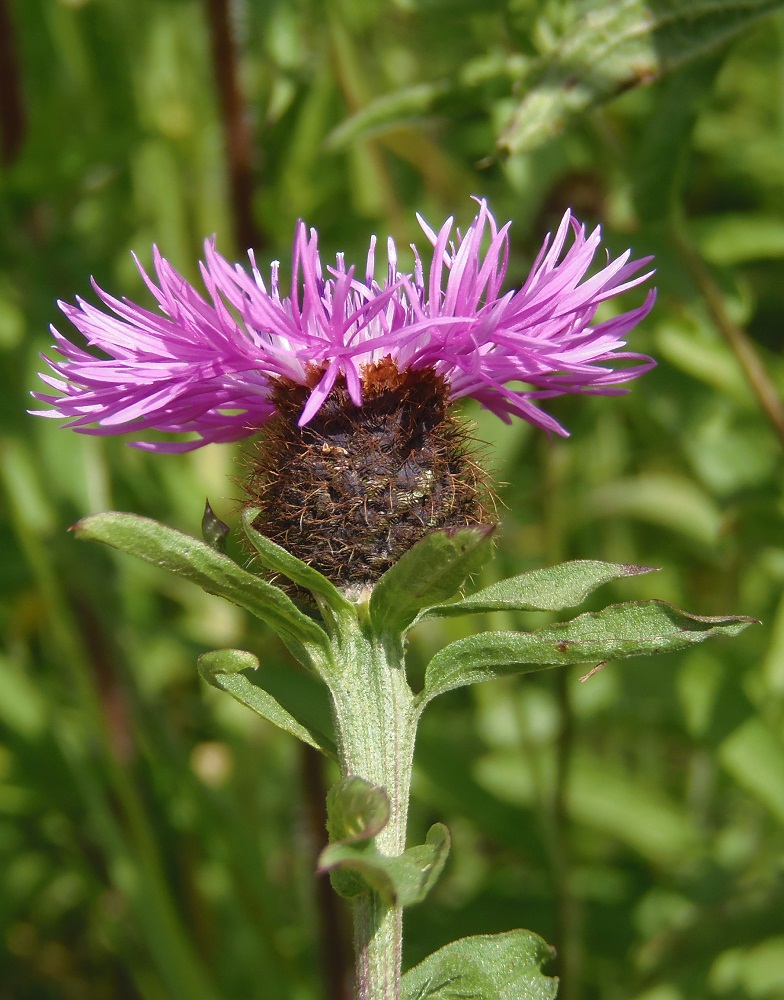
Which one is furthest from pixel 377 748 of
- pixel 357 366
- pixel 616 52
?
pixel 616 52

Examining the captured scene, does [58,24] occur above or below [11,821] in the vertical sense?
above

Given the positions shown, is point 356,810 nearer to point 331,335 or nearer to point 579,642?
point 579,642

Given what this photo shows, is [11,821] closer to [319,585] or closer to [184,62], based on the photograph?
[319,585]

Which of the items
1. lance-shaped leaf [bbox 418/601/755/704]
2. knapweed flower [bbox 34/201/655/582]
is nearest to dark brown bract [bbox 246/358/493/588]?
knapweed flower [bbox 34/201/655/582]

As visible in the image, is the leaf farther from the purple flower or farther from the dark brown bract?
the dark brown bract

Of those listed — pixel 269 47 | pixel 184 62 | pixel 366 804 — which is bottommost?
pixel 366 804

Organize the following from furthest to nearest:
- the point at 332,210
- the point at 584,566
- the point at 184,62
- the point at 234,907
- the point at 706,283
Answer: the point at 184,62, the point at 332,210, the point at 234,907, the point at 706,283, the point at 584,566

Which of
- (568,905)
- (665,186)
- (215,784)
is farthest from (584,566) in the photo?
(215,784)
